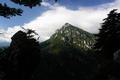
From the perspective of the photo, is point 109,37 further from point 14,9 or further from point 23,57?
point 14,9

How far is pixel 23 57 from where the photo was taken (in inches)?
1859

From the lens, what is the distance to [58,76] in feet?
429

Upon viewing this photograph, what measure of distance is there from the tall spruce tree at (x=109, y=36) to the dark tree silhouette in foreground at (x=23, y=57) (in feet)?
34.6

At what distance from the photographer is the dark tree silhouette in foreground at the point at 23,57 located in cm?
4503

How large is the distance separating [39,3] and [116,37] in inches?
1335

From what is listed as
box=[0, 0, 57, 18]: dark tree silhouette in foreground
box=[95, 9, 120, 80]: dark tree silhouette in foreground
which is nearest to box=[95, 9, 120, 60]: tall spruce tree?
box=[95, 9, 120, 80]: dark tree silhouette in foreground

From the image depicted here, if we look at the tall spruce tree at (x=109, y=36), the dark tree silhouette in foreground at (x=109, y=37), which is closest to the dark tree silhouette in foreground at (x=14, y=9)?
the dark tree silhouette in foreground at (x=109, y=37)

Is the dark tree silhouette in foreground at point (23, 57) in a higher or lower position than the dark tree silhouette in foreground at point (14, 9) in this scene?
lower

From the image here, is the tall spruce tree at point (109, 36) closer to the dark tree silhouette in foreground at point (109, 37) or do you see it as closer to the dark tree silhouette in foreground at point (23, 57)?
the dark tree silhouette in foreground at point (109, 37)

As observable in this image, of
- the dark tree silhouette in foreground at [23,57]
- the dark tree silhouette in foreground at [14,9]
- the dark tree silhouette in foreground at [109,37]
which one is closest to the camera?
the dark tree silhouette in foreground at [14,9]

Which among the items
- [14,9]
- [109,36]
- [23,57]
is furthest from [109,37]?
[14,9]

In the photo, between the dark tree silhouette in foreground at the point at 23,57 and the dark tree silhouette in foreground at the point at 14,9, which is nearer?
the dark tree silhouette in foreground at the point at 14,9

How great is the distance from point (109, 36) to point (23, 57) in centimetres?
1410

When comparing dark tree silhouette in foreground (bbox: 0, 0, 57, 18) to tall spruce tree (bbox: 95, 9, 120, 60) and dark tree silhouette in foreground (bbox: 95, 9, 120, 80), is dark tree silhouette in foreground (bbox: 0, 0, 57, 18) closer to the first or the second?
dark tree silhouette in foreground (bbox: 95, 9, 120, 80)
